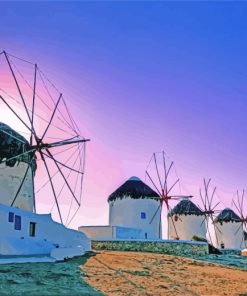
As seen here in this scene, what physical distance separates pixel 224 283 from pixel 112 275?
537 cm

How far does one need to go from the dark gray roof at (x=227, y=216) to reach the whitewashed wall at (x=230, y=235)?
18.7 inches

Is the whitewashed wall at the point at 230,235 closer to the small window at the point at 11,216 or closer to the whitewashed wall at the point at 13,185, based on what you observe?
the whitewashed wall at the point at 13,185

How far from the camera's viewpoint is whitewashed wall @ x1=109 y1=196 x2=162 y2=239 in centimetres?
4100

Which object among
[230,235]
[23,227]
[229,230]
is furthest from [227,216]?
[23,227]

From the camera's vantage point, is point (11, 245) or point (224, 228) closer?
point (11, 245)

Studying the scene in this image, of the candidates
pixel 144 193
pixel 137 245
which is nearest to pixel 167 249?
pixel 137 245

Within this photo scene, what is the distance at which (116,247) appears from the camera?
32469 mm

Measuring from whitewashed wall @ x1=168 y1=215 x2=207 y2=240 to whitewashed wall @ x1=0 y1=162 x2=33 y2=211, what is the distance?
28190mm

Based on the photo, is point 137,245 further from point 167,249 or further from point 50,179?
point 50,179

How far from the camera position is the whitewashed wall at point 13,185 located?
2659 centimetres

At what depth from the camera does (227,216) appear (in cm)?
5653

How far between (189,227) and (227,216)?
8098 millimetres

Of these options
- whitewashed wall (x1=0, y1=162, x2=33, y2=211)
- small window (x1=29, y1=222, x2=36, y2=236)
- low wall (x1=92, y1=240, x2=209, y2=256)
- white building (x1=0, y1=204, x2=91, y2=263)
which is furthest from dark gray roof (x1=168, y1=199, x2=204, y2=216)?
small window (x1=29, y1=222, x2=36, y2=236)

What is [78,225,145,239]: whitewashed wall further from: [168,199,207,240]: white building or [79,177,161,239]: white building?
[168,199,207,240]: white building
